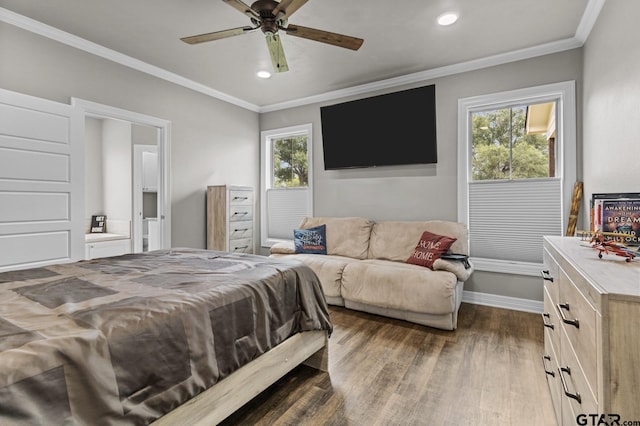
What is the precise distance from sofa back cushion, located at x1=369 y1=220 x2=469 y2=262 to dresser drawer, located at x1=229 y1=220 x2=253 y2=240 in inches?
72.7

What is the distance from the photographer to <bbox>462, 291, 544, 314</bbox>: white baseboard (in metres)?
3.27

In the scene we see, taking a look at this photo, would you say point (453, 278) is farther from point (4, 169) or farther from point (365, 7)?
point (4, 169)

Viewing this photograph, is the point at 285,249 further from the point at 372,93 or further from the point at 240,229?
the point at 372,93

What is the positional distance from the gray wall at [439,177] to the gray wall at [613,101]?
0.47 m

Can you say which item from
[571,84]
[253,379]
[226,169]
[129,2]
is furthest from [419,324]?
[129,2]

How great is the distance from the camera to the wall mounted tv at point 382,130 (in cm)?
380

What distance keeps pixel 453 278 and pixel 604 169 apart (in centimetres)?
140

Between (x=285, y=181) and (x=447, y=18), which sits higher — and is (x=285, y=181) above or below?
below

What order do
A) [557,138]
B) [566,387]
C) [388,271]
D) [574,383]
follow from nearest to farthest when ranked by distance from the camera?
[574,383]
[566,387]
[388,271]
[557,138]

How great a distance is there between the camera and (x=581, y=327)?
1071 mm

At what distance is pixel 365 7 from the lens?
2525 mm

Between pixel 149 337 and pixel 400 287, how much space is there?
2303mm

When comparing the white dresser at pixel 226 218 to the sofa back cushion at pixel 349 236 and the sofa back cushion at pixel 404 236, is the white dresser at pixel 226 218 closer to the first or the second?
the sofa back cushion at pixel 349 236

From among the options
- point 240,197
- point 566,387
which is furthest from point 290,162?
point 566,387
